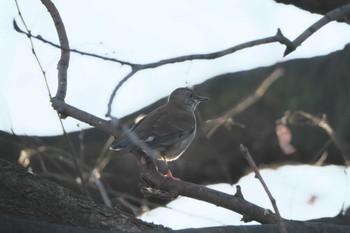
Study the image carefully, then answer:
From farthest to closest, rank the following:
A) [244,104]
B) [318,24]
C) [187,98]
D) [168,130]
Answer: [187,98], [244,104], [168,130], [318,24]

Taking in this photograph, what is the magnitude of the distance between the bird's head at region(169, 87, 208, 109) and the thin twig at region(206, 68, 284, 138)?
23 cm

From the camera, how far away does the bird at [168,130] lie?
21.2 ft

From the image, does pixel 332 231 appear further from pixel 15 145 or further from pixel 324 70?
pixel 15 145

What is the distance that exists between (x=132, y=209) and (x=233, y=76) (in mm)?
1301

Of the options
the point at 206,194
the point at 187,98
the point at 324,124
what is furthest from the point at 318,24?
the point at 187,98

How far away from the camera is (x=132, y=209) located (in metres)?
7.11

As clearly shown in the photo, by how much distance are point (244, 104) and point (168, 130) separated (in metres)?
0.78

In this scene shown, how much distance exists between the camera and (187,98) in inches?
300

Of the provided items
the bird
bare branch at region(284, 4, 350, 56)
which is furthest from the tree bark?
the bird

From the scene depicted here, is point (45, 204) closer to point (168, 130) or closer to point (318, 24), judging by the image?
point (318, 24)

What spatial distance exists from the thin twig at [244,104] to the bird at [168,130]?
6.3 inches

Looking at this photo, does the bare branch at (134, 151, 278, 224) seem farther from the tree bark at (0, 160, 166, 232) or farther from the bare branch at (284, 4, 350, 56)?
the bare branch at (284, 4, 350, 56)

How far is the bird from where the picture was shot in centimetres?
647

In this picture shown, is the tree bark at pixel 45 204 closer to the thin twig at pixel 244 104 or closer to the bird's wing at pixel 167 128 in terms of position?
the bird's wing at pixel 167 128
